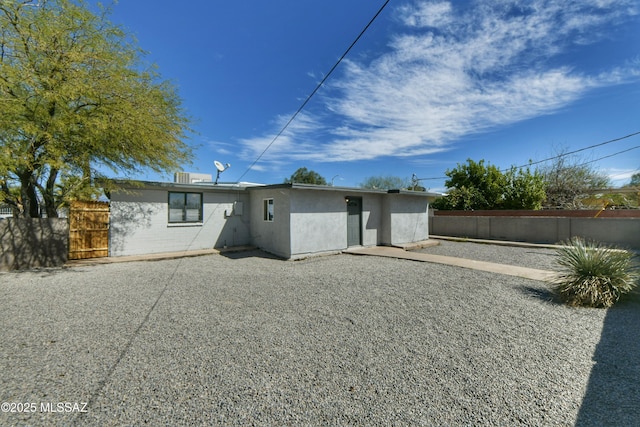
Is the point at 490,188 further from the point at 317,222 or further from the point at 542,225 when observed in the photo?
the point at 317,222

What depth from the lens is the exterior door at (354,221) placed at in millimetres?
10945

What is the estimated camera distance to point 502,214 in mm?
15250

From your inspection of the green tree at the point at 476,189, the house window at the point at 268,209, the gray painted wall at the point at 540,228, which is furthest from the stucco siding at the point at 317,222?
the green tree at the point at 476,189

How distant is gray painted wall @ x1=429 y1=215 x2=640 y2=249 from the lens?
10.9m

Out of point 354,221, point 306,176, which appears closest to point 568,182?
point 354,221

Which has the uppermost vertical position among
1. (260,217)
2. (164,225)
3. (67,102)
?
(67,102)

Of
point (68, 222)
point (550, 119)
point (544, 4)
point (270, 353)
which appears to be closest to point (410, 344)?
point (270, 353)

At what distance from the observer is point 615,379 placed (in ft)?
8.70

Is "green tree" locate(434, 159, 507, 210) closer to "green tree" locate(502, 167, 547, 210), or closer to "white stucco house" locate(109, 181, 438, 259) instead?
"green tree" locate(502, 167, 547, 210)

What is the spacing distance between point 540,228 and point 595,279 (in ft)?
32.3

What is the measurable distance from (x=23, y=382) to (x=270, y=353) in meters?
2.43

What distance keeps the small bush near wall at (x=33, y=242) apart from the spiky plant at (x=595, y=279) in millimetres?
13545

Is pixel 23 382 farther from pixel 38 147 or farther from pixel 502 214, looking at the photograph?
pixel 502 214

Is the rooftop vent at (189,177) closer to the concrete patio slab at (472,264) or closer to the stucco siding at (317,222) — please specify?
the stucco siding at (317,222)
